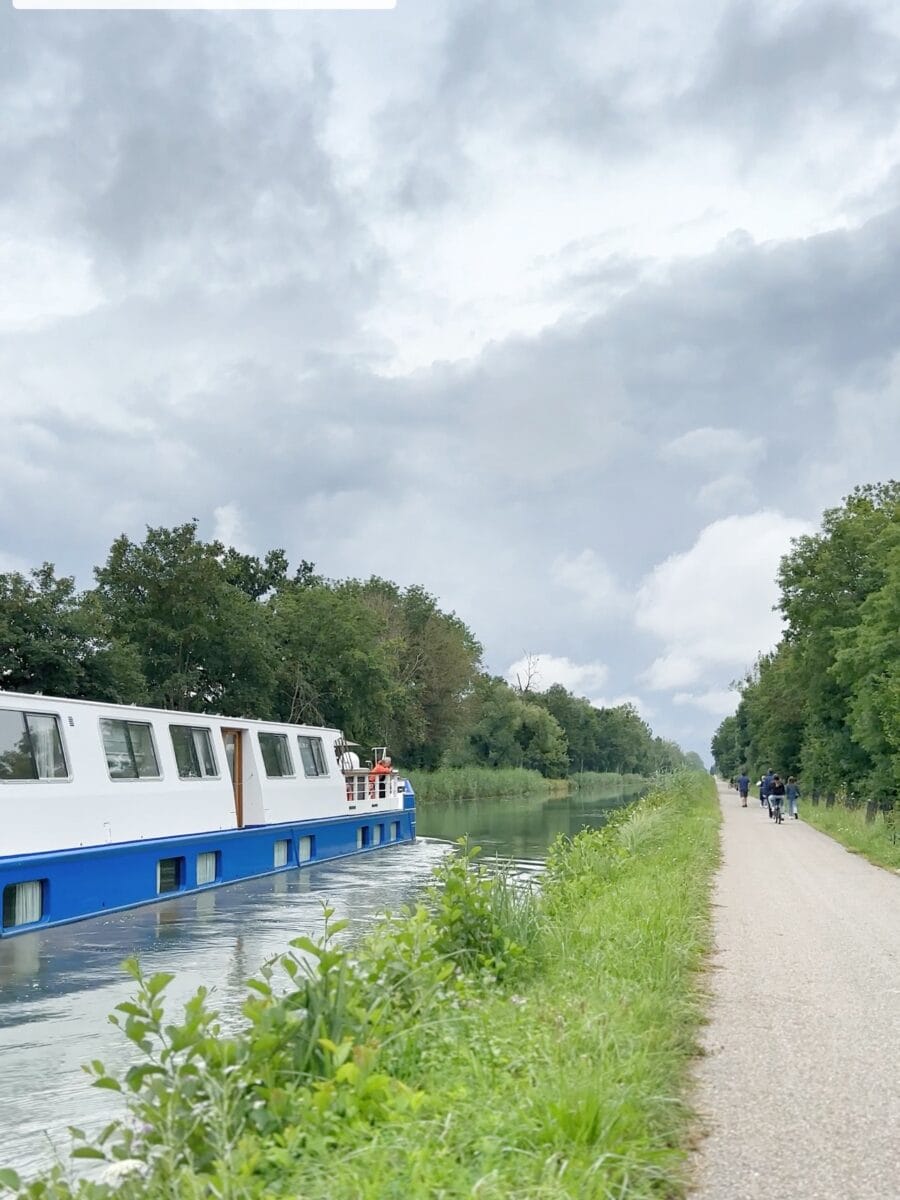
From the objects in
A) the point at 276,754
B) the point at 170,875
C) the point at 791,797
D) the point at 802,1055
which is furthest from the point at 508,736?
the point at 802,1055

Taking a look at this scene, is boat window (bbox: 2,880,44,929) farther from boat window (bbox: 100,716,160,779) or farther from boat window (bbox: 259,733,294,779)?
boat window (bbox: 259,733,294,779)

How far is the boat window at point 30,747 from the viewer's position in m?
14.4

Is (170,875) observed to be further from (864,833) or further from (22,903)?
(864,833)

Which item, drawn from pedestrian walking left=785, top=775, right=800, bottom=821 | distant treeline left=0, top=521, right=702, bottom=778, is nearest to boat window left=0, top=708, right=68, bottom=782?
distant treeline left=0, top=521, right=702, bottom=778

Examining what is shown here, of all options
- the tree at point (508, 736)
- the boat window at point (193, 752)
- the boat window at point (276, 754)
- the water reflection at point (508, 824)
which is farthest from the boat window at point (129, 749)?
the tree at point (508, 736)

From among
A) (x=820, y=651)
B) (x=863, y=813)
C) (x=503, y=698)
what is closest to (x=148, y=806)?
(x=863, y=813)

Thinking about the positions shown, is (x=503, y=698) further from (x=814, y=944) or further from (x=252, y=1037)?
(x=252, y=1037)

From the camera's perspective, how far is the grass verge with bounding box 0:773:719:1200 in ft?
13.8

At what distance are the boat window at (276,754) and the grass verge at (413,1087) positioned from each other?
50.3 feet

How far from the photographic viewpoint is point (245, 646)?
45688 millimetres

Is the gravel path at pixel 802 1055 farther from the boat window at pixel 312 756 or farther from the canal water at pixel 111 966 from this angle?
the boat window at pixel 312 756

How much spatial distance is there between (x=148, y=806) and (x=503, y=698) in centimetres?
7631

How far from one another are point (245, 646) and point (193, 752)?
26274mm

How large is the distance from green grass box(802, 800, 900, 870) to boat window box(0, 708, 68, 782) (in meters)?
12.2
